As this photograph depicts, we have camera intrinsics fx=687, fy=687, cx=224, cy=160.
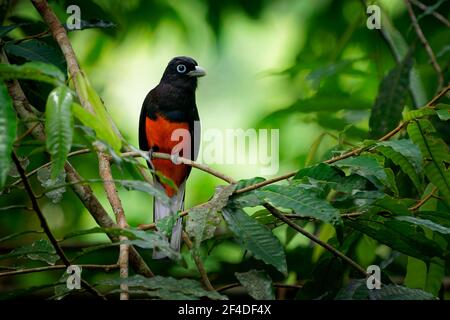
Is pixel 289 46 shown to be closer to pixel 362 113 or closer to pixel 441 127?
pixel 362 113

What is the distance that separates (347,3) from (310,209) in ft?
9.55

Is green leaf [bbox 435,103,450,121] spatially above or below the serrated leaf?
above

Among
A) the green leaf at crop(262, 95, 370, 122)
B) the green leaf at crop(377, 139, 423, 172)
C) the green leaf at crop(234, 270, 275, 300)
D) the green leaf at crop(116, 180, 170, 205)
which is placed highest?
the green leaf at crop(262, 95, 370, 122)

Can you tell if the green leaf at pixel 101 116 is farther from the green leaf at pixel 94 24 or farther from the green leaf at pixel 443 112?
the green leaf at pixel 94 24

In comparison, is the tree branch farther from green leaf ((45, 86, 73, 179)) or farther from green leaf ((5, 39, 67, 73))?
green leaf ((45, 86, 73, 179))

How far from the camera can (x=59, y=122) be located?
129 cm

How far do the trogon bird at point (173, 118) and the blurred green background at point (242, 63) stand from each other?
200 mm

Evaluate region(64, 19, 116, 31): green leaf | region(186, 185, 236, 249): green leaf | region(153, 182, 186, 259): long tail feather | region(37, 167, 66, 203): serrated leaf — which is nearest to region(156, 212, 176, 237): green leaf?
region(186, 185, 236, 249): green leaf

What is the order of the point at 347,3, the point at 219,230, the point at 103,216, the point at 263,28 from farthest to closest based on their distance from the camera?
the point at 263,28 < the point at 347,3 < the point at 219,230 < the point at 103,216

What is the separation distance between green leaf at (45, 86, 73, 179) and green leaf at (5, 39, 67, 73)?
1.23 metres

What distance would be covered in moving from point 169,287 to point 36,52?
1241 mm

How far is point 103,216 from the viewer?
2131mm

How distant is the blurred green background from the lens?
3.66 metres
